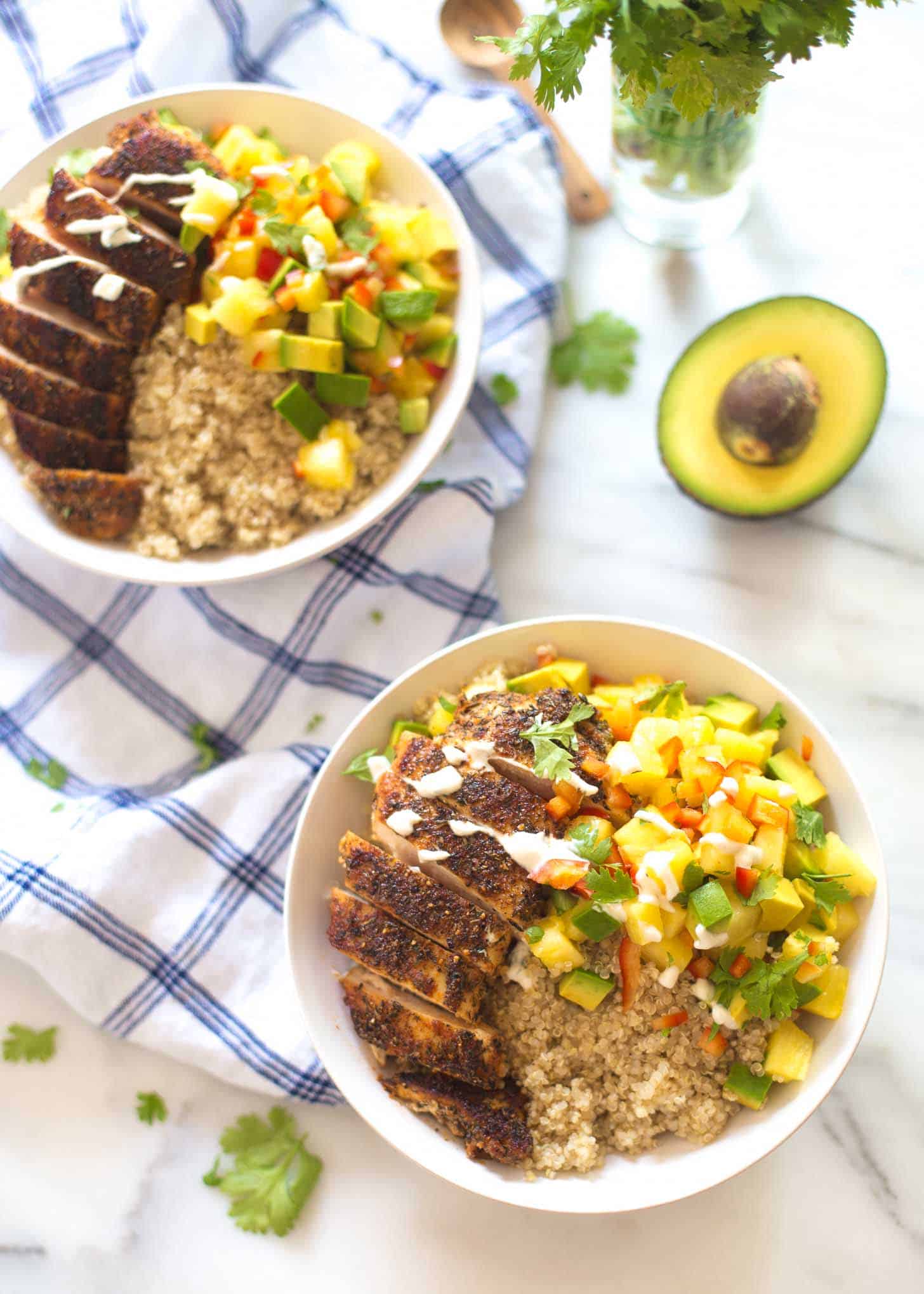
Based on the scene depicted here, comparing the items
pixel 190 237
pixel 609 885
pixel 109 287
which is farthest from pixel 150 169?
pixel 609 885

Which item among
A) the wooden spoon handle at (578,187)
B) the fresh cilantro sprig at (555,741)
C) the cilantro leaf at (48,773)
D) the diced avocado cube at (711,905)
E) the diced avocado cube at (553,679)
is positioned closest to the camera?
the diced avocado cube at (711,905)

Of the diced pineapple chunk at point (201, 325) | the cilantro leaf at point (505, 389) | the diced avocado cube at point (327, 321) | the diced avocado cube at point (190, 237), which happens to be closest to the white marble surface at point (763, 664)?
the cilantro leaf at point (505, 389)

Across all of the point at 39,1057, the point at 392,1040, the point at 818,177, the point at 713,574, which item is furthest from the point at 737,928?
the point at 818,177

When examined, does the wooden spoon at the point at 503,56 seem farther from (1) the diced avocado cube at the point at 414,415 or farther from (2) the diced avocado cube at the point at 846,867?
A: (2) the diced avocado cube at the point at 846,867

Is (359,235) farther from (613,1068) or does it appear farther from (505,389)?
(613,1068)

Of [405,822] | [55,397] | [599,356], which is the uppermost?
[55,397]
